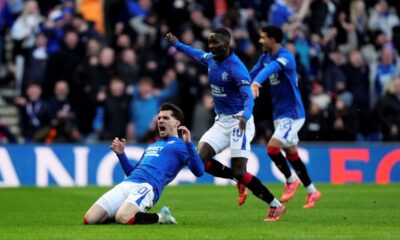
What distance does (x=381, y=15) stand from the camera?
28469 mm

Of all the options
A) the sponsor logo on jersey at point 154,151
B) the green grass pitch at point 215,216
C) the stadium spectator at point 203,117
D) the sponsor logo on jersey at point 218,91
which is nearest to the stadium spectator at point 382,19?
the stadium spectator at point 203,117

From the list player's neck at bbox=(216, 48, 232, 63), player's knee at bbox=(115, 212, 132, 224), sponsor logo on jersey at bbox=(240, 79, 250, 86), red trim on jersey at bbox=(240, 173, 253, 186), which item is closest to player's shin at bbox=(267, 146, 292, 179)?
red trim on jersey at bbox=(240, 173, 253, 186)

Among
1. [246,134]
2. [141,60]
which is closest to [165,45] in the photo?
[141,60]

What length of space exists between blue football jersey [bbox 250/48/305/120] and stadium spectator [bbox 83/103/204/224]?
2.74 m

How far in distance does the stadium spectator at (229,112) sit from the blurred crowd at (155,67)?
8951mm

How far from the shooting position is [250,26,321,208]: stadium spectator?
16.5 metres

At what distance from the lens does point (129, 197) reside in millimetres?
13211

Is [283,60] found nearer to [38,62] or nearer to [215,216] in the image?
[215,216]

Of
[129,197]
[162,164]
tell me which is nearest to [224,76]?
[162,164]

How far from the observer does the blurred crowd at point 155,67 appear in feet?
80.8

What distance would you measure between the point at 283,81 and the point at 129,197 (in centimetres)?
449

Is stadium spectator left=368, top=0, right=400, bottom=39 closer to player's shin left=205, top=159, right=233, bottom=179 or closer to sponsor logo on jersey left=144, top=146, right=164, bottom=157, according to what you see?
player's shin left=205, top=159, right=233, bottom=179

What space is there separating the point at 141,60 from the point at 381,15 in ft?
21.7

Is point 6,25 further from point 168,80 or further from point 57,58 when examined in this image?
point 168,80
